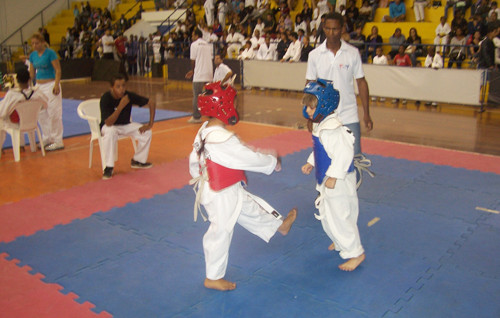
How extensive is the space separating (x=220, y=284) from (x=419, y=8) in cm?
1356

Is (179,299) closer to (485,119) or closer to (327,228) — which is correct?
(327,228)

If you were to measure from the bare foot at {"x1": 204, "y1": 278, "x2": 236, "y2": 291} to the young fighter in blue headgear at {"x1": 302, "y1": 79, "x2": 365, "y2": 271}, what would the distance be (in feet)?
2.66

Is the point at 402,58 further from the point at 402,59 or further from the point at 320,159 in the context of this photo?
the point at 320,159

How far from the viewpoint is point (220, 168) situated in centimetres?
302

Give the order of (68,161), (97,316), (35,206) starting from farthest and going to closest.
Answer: (68,161)
(35,206)
(97,316)

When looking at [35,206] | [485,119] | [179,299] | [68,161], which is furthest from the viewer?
[485,119]

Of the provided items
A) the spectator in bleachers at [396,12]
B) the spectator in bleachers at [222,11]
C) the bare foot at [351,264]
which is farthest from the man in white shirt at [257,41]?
the bare foot at [351,264]

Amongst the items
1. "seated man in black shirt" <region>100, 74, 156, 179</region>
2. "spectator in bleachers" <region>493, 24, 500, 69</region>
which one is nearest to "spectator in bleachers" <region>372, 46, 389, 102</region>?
"spectator in bleachers" <region>493, 24, 500, 69</region>

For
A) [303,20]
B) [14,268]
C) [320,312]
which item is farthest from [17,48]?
Answer: [320,312]

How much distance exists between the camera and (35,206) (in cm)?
473

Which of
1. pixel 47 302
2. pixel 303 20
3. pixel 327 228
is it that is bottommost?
pixel 47 302

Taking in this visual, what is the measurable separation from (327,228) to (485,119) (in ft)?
24.4

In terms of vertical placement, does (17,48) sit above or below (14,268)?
above

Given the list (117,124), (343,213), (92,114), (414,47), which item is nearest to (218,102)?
(343,213)
